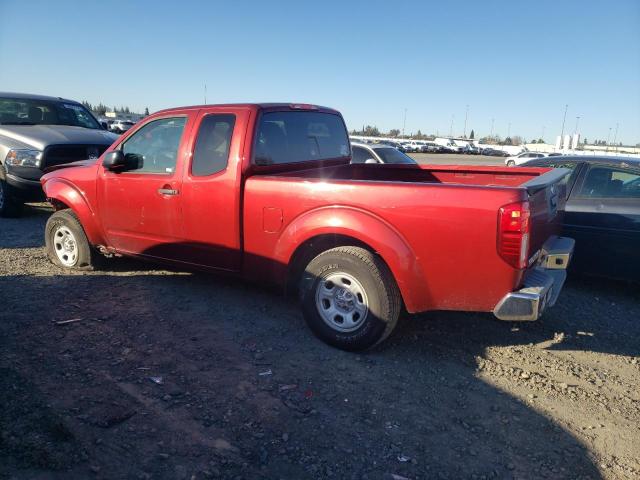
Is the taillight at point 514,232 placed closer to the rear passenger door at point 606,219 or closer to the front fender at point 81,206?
the rear passenger door at point 606,219

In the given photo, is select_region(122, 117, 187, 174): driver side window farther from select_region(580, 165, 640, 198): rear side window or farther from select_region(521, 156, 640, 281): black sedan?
select_region(580, 165, 640, 198): rear side window

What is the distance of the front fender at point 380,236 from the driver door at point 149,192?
1.54 m

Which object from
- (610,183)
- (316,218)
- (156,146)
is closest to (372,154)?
(610,183)

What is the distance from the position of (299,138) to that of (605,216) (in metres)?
3.44

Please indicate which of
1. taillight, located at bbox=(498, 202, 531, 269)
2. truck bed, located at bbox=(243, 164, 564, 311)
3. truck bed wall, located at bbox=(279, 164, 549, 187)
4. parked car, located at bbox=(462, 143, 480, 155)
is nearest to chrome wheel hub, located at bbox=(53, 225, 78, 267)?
truck bed, located at bbox=(243, 164, 564, 311)

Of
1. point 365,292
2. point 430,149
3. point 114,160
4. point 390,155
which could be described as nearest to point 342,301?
point 365,292

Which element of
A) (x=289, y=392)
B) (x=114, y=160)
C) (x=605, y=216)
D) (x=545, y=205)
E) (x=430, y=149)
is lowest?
(x=430, y=149)

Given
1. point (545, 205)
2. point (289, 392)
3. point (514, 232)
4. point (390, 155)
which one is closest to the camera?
point (514, 232)

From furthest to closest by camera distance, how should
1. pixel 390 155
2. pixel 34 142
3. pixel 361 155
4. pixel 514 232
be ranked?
pixel 390 155, pixel 361 155, pixel 34 142, pixel 514 232

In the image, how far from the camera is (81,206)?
17.4 feet

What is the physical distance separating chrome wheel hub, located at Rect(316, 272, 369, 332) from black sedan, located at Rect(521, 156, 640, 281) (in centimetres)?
289

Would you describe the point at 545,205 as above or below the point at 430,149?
above

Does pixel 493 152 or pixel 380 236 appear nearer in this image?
pixel 380 236

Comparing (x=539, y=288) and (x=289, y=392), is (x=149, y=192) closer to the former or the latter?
(x=289, y=392)
